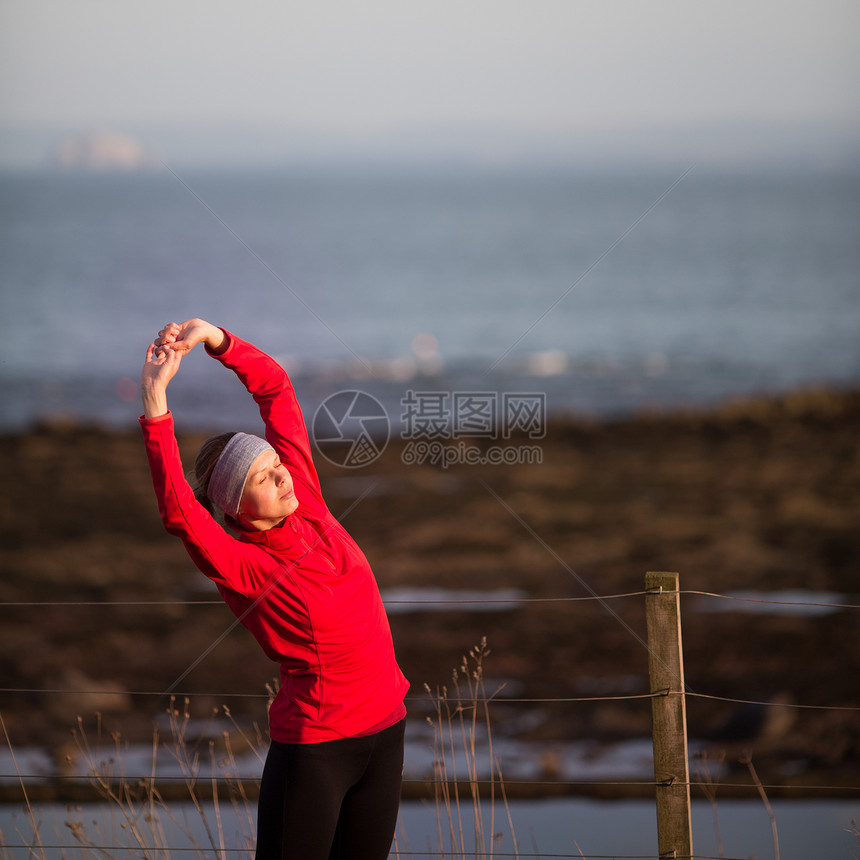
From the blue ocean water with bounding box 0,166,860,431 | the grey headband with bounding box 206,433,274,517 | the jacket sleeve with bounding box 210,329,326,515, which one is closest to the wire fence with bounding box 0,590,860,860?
the jacket sleeve with bounding box 210,329,326,515

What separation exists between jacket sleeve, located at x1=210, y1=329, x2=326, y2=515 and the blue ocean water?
28.2 feet

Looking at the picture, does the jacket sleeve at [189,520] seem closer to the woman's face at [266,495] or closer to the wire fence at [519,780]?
the woman's face at [266,495]

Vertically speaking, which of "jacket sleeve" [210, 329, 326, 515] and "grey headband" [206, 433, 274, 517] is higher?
"jacket sleeve" [210, 329, 326, 515]

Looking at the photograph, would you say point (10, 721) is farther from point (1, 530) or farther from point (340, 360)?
point (340, 360)

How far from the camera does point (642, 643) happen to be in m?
6.75

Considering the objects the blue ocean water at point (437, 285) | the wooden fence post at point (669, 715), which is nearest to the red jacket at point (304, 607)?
the wooden fence post at point (669, 715)

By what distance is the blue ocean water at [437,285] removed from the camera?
89.7ft

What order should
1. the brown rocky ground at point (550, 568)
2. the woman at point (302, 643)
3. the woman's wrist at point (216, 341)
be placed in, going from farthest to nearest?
the brown rocky ground at point (550, 568)
the woman's wrist at point (216, 341)
the woman at point (302, 643)

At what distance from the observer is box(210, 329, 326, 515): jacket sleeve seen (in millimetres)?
2137

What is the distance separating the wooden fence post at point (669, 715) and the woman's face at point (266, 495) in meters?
1.01

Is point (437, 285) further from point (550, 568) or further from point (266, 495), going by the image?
point (266, 495)

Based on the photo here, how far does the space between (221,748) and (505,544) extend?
193 inches

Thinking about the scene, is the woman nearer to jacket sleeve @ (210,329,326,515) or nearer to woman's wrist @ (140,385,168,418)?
woman's wrist @ (140,385,168,418)

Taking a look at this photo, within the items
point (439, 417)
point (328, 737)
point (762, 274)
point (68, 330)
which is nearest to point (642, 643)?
point (328, 737)
